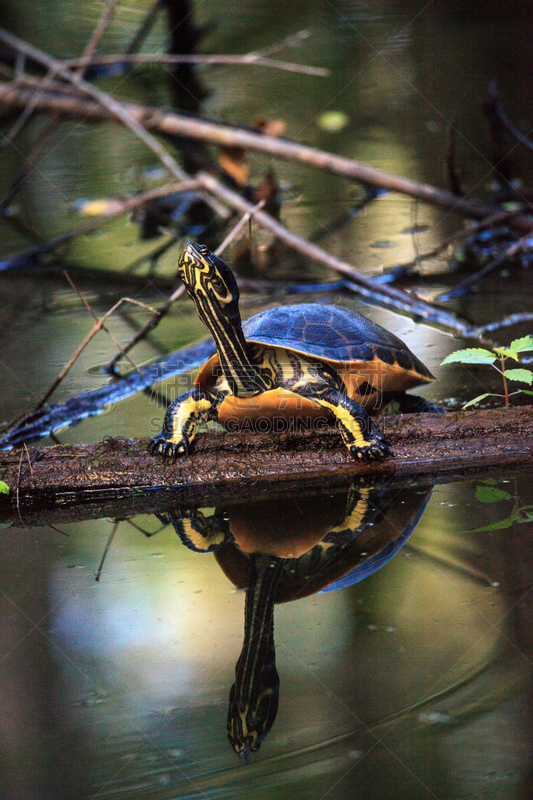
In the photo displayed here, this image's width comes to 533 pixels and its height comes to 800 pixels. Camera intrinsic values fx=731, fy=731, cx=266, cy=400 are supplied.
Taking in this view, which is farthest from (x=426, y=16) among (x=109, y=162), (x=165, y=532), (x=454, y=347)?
(x=165, y=532)

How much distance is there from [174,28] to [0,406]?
339 inches

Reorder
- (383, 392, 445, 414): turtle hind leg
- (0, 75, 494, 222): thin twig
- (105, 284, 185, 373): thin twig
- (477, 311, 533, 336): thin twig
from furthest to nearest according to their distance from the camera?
1. (0, 75, 494, 222): thin twig
2. (477, 311, 533, 336): thin twig
3. (105, 284, 185, 373): thin twig
4. (383, 392, 445, 414): turtle hind leg

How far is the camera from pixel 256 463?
306cm

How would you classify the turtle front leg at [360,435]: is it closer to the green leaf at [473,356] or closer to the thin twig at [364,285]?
the green leaf at [473,356]

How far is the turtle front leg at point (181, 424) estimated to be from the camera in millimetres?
3090

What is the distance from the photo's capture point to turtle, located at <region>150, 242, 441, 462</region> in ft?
10.1

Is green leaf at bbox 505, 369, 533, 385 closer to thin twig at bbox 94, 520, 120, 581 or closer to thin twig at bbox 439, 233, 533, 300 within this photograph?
thin twig at bbox 94, 520, 120, 581

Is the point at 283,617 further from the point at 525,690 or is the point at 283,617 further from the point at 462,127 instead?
the point at 462,127

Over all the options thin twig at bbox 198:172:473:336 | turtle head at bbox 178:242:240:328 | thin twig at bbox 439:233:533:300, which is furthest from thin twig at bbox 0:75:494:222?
turtle head at bbox 178:242:240:328

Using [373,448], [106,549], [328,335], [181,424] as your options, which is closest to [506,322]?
[328,335]

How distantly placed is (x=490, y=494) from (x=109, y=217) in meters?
3.71

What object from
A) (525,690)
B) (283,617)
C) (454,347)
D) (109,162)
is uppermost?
(525,690)

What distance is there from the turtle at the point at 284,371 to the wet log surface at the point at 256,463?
0.10m

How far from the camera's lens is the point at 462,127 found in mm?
10461
